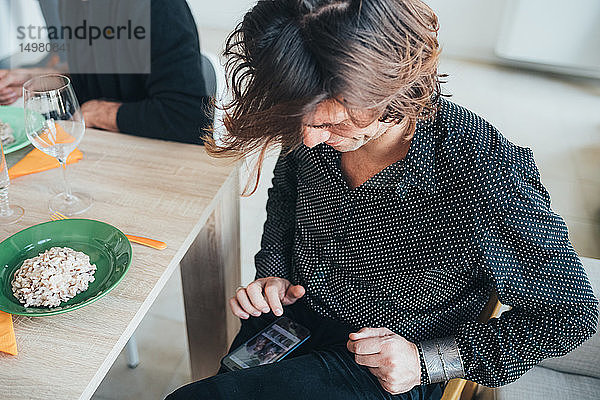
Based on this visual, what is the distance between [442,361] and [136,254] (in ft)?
1.79

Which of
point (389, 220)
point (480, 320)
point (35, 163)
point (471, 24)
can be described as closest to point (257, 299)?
point (389, 220)

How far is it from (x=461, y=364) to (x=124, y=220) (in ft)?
2.10

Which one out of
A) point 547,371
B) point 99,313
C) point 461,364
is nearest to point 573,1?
point 547,371

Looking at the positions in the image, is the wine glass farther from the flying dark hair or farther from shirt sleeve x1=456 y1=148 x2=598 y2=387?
shirt sleeve x1=456 y1=148 x2=598 y2=387

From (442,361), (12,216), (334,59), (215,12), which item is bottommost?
(215,12)

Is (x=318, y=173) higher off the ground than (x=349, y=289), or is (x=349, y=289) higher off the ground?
(x=318, y=173)

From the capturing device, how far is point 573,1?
3.59 m

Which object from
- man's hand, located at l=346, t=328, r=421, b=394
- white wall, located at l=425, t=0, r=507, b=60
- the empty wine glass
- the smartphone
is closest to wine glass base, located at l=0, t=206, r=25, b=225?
the empty wine glass

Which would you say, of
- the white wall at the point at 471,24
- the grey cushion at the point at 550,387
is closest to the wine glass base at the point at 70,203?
the grey cushion at the point at 550,387

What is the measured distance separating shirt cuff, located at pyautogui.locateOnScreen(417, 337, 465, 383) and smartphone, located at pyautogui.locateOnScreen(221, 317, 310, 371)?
0.83ft

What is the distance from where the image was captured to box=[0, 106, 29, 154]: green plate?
1195 mm

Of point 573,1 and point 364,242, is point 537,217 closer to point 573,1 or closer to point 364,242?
point 364,242

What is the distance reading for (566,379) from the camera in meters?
1.19

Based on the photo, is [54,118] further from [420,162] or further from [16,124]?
[420,162]
